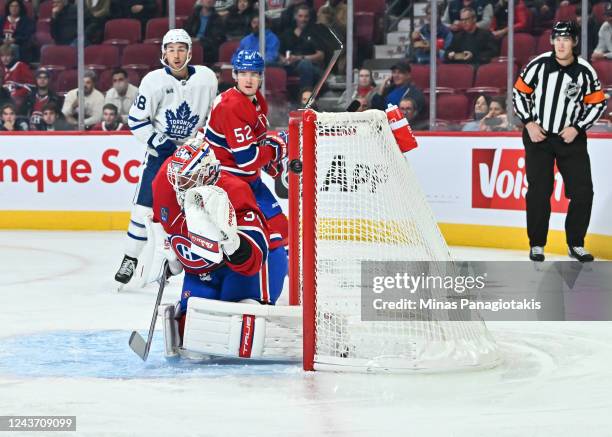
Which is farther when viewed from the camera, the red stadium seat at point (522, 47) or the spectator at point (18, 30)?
the spectator at point (18, 30)

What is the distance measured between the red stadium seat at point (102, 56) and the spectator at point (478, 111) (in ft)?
8.22

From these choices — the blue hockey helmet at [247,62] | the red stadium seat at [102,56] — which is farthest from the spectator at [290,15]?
the blue hockey helmet at [247,62]

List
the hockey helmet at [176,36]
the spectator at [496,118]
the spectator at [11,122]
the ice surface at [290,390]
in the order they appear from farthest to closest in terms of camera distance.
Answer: the spectator at [11,122], the spectator at [496,118], the hockey helmet at [176,36], the ice surface at [290,390]

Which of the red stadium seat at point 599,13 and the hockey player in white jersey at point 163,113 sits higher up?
the red stadium seat at point 599,13

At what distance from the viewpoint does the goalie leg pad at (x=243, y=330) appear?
3.69 m

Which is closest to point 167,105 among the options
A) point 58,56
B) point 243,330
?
point 243,330

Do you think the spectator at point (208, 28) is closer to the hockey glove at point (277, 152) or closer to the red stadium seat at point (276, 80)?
the red stadium seat at point (276, 80)

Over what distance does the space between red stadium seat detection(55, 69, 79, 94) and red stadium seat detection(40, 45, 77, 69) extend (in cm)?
4

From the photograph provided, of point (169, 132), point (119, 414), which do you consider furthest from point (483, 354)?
point (169, 132)

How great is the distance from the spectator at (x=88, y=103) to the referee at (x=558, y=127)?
326 centimetres

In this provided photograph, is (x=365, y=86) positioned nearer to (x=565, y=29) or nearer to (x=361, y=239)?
(x=565, y=29)

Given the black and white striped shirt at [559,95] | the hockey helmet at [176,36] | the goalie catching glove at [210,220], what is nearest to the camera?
the goalie catching glove at [210,220]

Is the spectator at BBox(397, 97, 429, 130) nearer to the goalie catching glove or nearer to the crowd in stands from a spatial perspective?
the crowd in stands

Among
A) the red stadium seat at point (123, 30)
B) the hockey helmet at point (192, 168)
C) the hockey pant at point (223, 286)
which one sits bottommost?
the hockey pant at point (223, 286)
